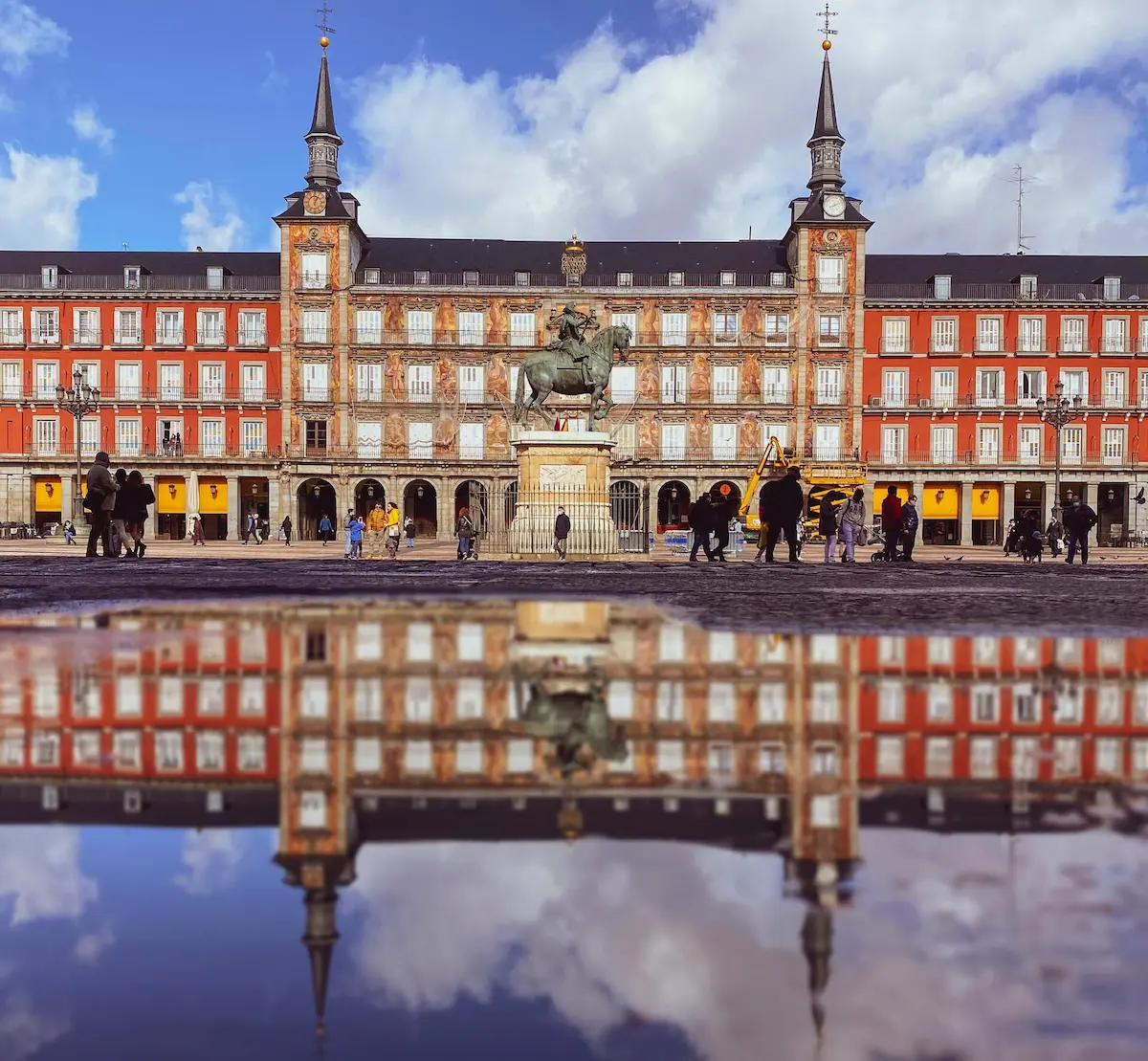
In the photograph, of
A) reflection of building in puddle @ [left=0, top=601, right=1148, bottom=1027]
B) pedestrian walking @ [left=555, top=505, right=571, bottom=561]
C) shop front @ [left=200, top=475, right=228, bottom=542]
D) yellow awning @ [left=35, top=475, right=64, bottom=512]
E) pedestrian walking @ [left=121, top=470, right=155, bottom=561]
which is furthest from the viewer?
shop front @ [left=200, top=475, right=228, bottom=542]

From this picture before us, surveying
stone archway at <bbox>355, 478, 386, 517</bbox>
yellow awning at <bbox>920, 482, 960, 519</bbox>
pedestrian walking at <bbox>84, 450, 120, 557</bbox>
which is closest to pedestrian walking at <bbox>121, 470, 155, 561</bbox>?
pedestrian walking at <bbox>84, 450, 120, 557</bbox>

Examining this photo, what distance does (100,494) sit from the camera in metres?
14.1

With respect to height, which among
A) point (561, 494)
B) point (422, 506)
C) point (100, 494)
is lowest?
point (100, 494)

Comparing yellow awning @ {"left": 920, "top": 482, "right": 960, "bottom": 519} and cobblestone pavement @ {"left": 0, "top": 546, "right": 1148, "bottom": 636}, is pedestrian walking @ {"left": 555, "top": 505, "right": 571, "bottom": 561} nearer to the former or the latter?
cobblestone pavement @ {"left": 0, "top": 546, "right": 1148, "bottom": 636}

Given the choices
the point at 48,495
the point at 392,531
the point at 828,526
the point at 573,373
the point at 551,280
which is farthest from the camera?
the point at 551,280

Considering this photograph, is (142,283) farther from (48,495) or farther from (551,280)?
(551,280)

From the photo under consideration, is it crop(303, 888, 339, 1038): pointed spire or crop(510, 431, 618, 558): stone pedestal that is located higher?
crop(510, 431, 618, 558): stone pedestal

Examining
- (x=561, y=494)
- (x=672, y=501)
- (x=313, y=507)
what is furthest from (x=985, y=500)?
(x=561, y=494)

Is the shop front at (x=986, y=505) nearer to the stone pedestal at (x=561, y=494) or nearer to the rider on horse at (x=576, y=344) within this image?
the stone pedestal at (x=561, y=494)

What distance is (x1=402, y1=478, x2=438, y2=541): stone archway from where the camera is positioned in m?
47.2

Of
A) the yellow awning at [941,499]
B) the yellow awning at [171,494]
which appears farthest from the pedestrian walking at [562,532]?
the yellow awning at [171,494]

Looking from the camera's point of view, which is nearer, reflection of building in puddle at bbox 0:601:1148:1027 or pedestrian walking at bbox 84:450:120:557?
reflection of building in puddle at bbox 0:601:1148:1027

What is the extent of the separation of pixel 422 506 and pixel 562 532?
102ft

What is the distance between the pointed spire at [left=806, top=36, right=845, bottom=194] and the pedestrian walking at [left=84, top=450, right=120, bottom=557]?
41.1m
